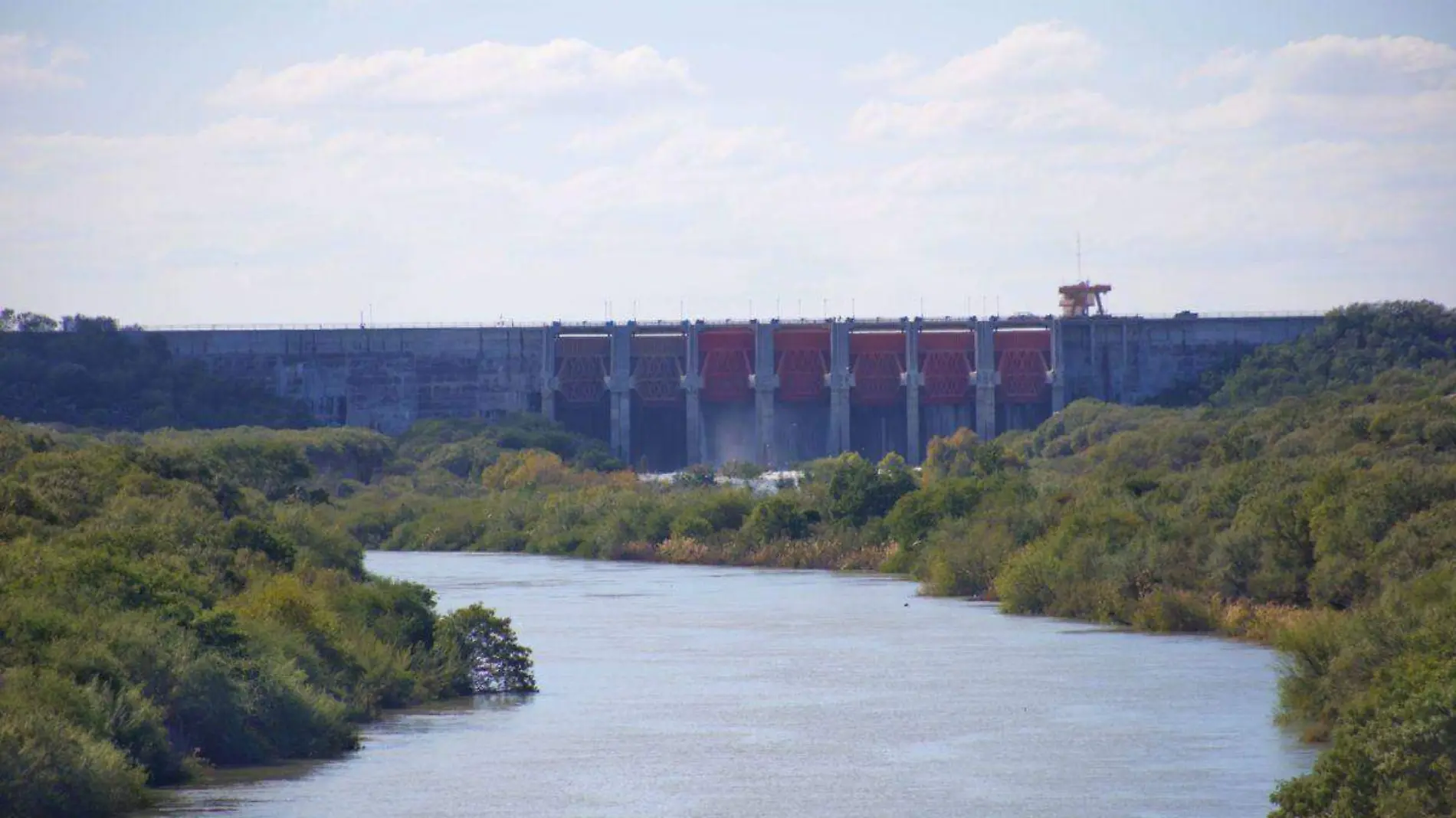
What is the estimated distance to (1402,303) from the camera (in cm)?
11519

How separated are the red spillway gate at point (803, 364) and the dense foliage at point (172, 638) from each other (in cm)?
6762

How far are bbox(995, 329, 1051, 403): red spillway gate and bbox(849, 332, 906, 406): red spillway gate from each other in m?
5.31

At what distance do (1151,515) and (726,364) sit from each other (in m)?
65.0

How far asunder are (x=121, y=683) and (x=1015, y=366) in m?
92.7

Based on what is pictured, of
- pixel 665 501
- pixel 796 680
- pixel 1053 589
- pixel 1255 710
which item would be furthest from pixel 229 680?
pixel 665 501

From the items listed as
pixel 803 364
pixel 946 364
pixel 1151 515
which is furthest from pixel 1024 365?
pixel 1151 515

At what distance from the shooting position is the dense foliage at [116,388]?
4510 inches

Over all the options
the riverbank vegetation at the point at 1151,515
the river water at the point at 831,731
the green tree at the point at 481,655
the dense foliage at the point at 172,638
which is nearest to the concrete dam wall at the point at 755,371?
the riverbank vegetation at the point at 1151,515

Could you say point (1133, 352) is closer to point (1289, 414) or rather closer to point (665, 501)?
point (665, 501)

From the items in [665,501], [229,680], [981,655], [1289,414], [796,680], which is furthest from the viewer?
[665,501]

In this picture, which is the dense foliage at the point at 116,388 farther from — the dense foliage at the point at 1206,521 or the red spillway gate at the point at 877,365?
the red spillway gate at the point at 877,365

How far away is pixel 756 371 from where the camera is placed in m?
121

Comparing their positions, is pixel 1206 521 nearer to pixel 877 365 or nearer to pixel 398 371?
pixel 877 365

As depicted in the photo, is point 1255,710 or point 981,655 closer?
point 1255,710
